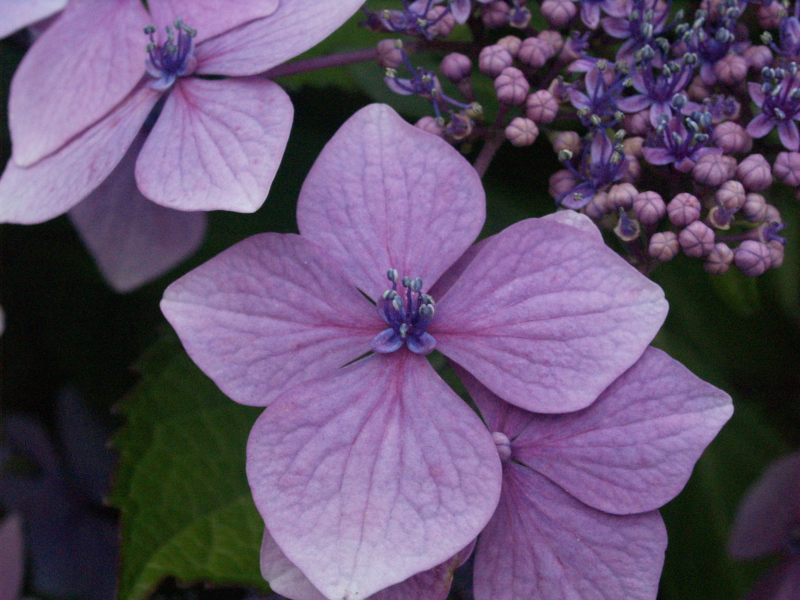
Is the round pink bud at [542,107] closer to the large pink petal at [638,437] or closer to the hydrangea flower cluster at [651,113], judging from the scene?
the hydrangea flower cluster at [651,113]

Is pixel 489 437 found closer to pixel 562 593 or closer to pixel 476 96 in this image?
pixel 562 593

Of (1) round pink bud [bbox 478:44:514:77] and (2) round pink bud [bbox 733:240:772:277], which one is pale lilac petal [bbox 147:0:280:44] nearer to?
(1) round pink bud [bbox 478:44:514:77]

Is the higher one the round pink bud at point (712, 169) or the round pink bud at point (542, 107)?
the round pink bud at point (542, 107)

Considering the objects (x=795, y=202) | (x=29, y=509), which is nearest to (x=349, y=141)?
(x=795, y=202)

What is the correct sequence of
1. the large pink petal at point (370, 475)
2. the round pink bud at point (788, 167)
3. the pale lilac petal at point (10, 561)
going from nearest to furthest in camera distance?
the large pink petal at point (370, 475)
the round pink bud at point (788, 167)
the pale lilac petal at point (10, 561)

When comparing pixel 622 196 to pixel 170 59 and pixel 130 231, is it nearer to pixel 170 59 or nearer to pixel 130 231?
pixel 170 59

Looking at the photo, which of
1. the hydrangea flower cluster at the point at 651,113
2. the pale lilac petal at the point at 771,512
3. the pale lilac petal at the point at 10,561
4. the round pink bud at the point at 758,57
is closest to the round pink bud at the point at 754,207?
the hydrangea flower cluster at the point at 651,113

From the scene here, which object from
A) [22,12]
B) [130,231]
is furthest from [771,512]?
A: [22,12]
